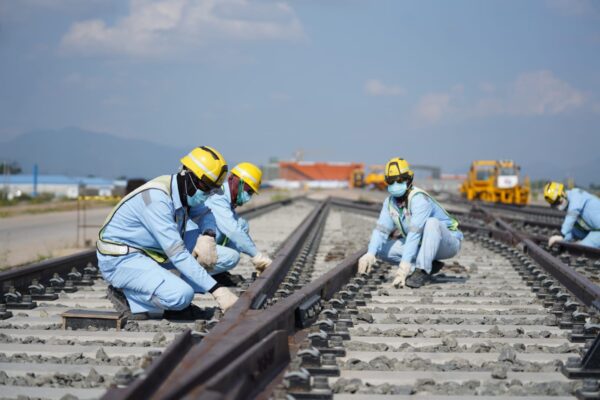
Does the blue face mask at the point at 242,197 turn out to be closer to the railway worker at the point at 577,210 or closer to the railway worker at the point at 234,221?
the railway worker at the point at 234,221

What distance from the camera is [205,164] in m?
5.02

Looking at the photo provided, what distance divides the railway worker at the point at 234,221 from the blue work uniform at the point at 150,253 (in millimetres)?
1365

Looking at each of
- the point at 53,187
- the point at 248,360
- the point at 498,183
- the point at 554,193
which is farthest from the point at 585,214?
the point at 53,187

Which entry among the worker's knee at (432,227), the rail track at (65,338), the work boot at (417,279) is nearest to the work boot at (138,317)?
the rail track at (65,338)

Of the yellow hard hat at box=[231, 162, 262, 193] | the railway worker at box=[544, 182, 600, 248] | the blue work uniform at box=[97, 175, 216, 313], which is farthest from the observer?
the railway worker at box=[544, 182, 600, 248]

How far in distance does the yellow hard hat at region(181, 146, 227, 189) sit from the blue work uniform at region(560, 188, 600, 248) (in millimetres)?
7064

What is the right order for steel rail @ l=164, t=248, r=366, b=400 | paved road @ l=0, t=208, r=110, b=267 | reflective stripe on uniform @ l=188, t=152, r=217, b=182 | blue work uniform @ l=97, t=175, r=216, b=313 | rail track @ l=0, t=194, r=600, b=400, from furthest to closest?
paved road @ l=0, t=208, r=110, b=267, reflective stripe on uniform @ l=188, t=152, r=217, b=182, blue work uniform @ l=97, t=175, r=216, b=313, rail track @ l=0, t=194, r=600, b=400, steel rail @ l=164, t=248, r=366, b=400

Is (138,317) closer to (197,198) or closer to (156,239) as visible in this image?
(156,239)

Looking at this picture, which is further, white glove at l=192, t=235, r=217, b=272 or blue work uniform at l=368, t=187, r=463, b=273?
blue work uniform at l=368, t=187, r=463, b=273

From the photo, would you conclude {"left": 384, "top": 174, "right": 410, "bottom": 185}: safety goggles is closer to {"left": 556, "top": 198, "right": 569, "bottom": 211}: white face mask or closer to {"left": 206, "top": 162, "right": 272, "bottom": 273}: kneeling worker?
{"left": 206, "top": 162, "right": 272, "bottom": 273}: kneeling worker

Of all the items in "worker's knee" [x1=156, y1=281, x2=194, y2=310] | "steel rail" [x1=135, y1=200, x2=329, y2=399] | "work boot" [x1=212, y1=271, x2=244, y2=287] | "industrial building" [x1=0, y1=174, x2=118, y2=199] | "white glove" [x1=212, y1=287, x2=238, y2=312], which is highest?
"steel rail" [x1=135, y1=200, x2=329, y2=399]

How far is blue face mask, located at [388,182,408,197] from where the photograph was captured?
22.6 ft

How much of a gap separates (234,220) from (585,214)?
592 centimetres

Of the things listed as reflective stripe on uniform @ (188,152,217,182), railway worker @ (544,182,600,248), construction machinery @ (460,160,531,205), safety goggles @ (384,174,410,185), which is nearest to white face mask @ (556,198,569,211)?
railway worker @ (544,182,600,248)
